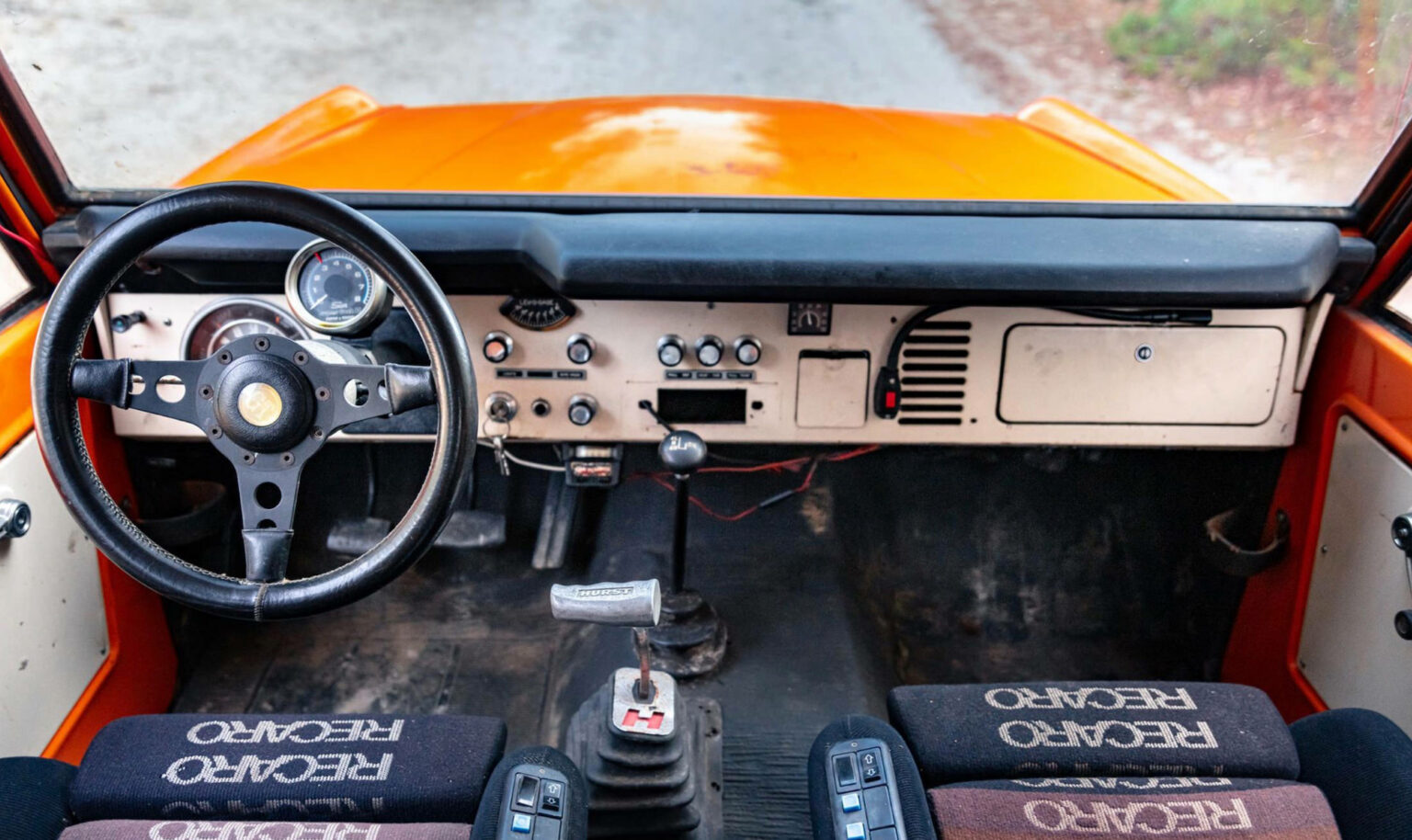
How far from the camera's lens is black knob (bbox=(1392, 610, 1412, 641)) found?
1.71m

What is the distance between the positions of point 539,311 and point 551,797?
969mm

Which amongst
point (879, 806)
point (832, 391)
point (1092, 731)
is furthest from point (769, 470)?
point (879, 806)

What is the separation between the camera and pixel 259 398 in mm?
1380

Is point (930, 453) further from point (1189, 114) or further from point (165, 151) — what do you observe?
point (165, 151)

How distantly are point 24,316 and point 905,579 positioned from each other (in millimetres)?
1972

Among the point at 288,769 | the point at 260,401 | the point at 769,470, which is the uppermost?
the point at 260,401

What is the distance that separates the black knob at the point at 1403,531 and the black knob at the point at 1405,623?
0.11 meters

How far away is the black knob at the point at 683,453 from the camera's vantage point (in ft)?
6.13

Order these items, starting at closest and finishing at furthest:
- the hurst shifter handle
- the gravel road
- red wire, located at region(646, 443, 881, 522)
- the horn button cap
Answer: the horn button cap, the hurst shifter handle, the gravel road, red wire, located at region(646, 443, 881, 522)

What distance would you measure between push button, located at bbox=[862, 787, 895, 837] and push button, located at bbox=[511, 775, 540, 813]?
1.42 ft

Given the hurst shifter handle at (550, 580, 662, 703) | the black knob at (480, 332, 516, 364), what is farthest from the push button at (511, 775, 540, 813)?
the black knob at (480, 332, 516, 364)

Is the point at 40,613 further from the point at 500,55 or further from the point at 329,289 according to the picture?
the point at 500,55

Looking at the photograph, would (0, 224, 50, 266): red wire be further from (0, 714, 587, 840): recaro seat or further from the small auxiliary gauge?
the small auxiliary gauge

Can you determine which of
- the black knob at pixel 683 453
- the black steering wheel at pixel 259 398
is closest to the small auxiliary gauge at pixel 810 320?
the black knob at pixel 683 453
